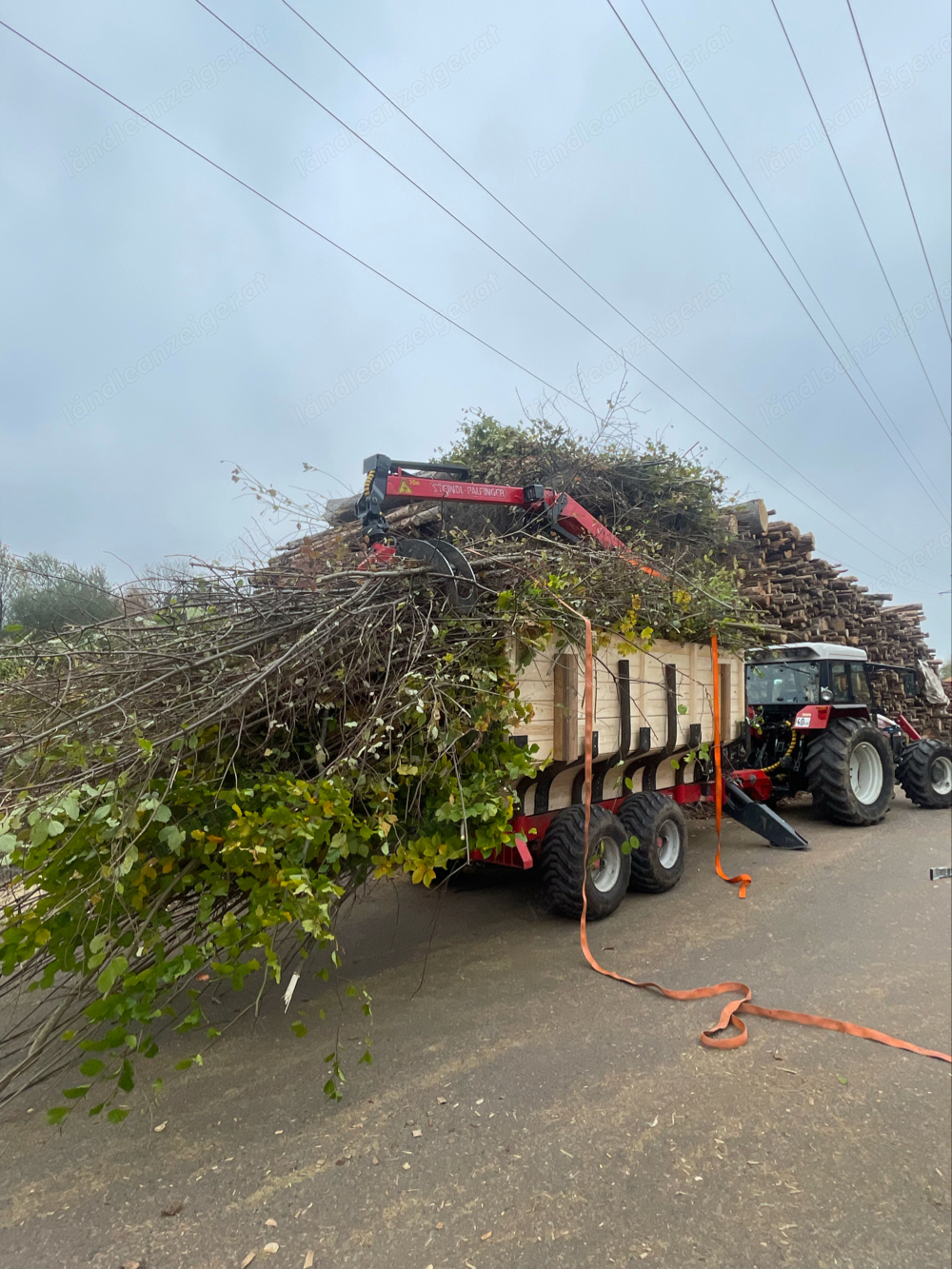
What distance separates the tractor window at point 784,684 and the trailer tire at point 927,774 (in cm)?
228

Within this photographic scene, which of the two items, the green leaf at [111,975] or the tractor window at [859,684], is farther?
the tractor window at [859,684]

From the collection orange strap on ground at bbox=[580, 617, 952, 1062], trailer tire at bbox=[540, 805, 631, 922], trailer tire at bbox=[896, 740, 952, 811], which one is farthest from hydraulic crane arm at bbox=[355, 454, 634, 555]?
trailer tire at bbox=[896, 740, 952, 811]

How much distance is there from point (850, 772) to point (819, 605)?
4119mm

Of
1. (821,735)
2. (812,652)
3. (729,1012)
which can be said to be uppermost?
(812,652)

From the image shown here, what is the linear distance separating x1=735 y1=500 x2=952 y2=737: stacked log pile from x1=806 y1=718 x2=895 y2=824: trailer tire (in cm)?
166

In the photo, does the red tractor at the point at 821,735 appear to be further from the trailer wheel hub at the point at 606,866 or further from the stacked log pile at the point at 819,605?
the trailer wheel hub at the point at 606,866

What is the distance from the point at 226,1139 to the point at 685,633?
4.26m

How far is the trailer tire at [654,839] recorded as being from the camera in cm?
551

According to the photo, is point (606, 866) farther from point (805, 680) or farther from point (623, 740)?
point (805, 680)

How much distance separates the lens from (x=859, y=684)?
9.30 m

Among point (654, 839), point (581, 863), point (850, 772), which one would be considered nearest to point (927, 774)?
point (850, 772)

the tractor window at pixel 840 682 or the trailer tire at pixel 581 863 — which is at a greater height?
the tractor window at pixel 840 682

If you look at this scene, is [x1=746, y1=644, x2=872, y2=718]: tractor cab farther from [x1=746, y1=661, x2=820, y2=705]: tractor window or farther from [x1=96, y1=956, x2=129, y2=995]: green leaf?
[x1=96, y1=956, x2=129, y2=995]: green leaf

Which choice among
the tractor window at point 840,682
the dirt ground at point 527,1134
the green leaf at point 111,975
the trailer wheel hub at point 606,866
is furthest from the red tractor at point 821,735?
the green leaf at point 111,975
